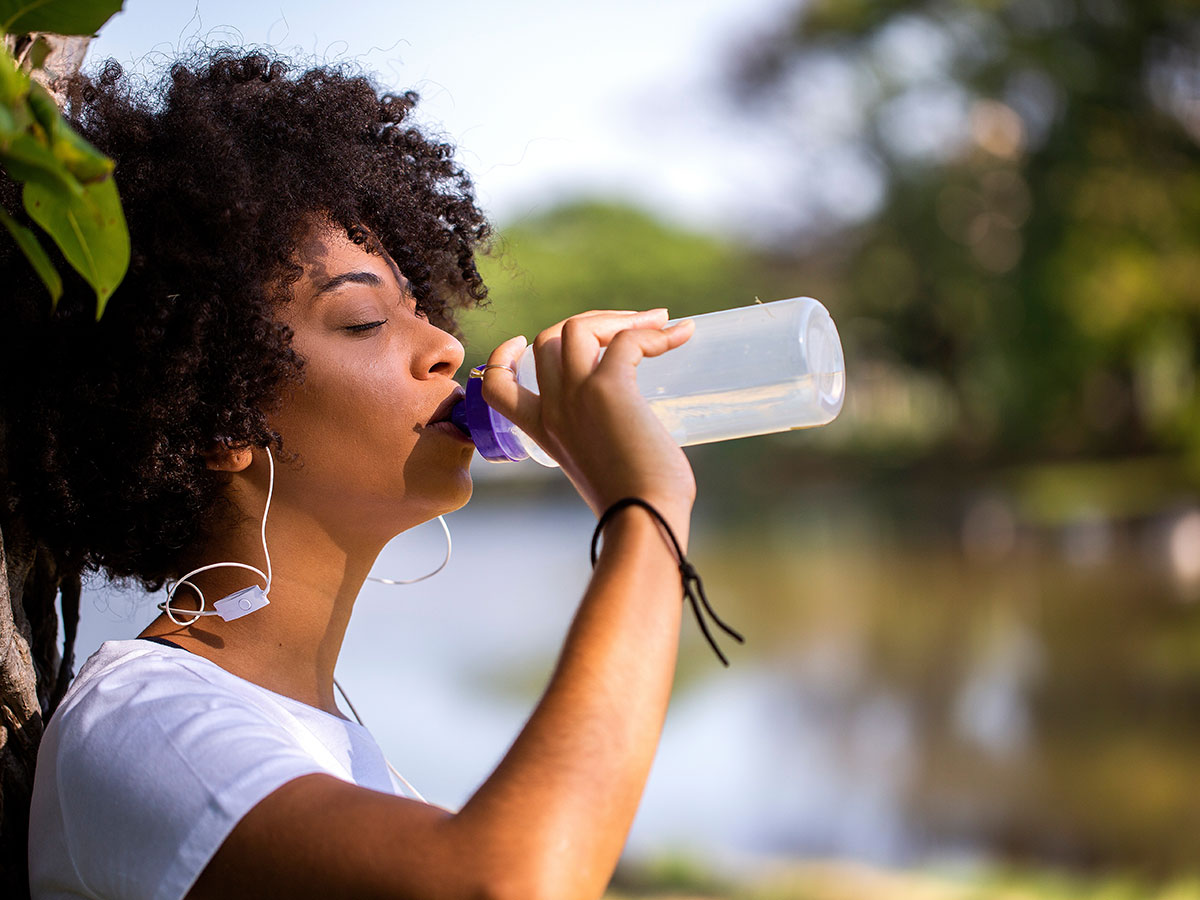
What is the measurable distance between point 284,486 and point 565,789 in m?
0.68

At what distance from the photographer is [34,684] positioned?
1666 millimetres

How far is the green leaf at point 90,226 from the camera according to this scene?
3.13 ft

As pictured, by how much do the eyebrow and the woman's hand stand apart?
316 mm

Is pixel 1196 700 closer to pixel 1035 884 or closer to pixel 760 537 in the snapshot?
pixel 1035 884

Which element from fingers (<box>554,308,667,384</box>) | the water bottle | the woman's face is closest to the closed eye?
the woman's face

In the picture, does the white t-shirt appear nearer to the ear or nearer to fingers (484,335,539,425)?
the ear

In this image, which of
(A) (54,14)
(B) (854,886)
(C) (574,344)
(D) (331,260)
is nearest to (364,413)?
(D) (331,260)

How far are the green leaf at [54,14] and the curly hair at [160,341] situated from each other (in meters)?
0.50

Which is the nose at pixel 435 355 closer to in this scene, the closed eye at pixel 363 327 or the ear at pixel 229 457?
the closed eye at pixel 363 327

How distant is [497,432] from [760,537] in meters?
18.0

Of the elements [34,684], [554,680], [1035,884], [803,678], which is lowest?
[803,678]

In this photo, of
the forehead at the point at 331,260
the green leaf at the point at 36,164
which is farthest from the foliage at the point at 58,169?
the forehead at the point at 331,260

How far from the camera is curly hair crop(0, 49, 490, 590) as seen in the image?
157cm

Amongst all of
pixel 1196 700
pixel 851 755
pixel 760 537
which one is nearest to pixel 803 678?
pixel 851 755
